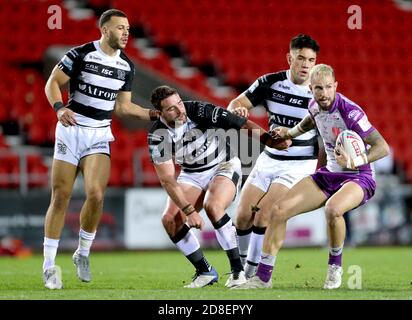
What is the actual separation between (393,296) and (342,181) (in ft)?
3.84

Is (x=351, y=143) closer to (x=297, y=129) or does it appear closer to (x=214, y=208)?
(x=297, y=129)

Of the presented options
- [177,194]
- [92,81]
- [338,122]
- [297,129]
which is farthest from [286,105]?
[92,81]

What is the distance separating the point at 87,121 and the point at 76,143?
9.1 inches

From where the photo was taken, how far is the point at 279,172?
8047mm

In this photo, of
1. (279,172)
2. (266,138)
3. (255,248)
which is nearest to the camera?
(266,138)

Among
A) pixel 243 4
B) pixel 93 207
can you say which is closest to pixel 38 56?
pixel 243 4

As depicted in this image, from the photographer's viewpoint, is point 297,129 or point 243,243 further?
point 243,243

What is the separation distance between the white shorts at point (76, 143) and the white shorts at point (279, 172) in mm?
1475

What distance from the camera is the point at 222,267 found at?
391 inches

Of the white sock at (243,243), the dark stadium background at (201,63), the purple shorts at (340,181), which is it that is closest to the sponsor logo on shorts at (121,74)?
the white sock at (243,243)

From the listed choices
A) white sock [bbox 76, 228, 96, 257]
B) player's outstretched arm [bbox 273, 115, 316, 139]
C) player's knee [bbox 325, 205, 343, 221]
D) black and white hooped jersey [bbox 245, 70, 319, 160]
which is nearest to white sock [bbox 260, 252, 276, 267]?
player's knee [bbox 325, 205, 343, 221]

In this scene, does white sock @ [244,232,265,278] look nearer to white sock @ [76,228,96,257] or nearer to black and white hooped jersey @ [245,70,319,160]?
black and white hooped jersey @ [245,70,319,160]

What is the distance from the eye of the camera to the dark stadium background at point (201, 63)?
47.5 feet
